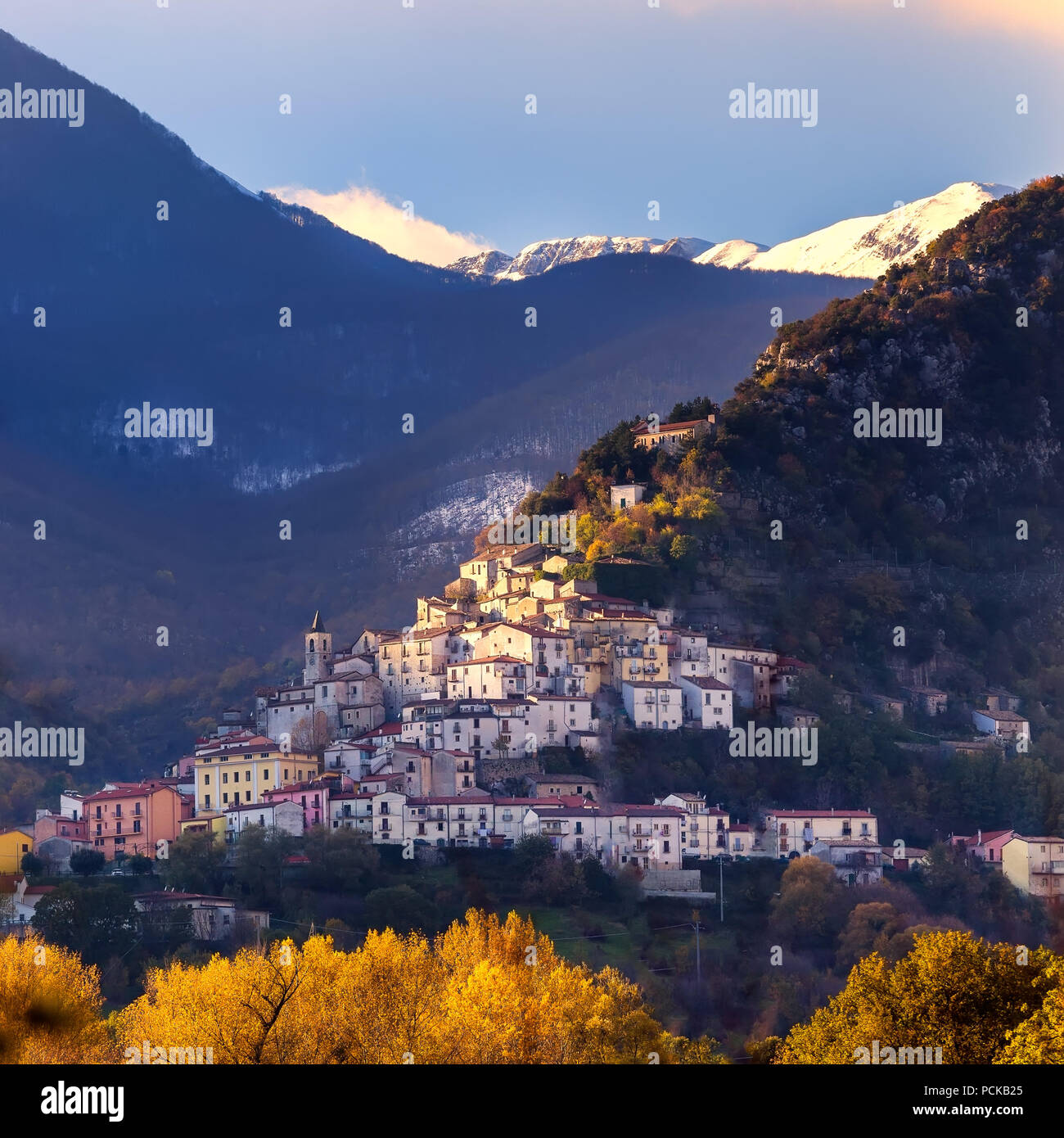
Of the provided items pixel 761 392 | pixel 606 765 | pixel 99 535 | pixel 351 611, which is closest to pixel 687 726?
pixel 606 765

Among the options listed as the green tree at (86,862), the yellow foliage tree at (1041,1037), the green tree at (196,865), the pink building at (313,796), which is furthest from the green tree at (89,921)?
the yellow foliage tree at (1041,1037)

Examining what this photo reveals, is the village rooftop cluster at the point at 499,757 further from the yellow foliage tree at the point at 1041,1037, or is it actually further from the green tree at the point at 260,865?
the yellow foliage tree at the point at 1041,1037

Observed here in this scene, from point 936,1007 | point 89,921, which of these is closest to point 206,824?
point 89,921

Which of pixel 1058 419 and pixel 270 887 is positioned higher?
pixel 1058 419

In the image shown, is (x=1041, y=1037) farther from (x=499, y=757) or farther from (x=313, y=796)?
(x=499, y=757)

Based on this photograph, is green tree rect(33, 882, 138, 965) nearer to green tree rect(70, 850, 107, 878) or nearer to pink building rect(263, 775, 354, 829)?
green tree rect(70, 850, 107, 878)

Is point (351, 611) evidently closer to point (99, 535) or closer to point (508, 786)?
point (99, 535)
